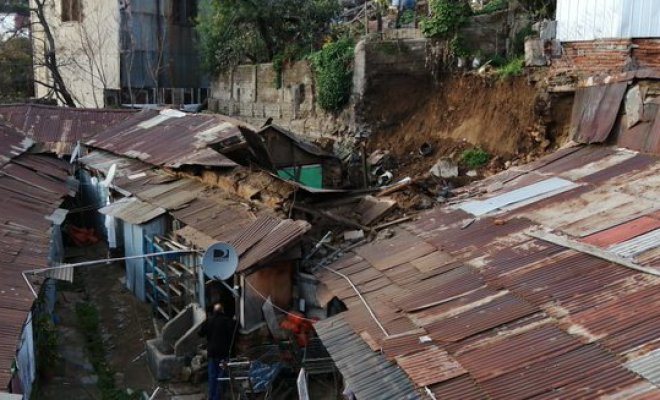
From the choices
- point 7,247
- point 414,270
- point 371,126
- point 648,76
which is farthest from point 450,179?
point 7,247

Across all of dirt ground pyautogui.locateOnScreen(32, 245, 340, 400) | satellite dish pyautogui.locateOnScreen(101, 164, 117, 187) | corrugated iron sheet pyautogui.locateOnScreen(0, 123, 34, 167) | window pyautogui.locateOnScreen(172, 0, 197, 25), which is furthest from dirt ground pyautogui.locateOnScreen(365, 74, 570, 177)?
window pyautogui.locateOnScreen(172, 0, 197, 25)

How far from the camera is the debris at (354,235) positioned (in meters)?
Answer: 10.8

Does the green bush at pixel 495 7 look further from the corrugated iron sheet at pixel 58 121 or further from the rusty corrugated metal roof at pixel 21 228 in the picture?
the corrugated iron sheet at pixel 58 121

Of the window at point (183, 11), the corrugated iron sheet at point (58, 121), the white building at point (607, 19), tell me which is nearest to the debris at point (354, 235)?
the white building at point (607, 19)

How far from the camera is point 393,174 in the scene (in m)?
17.9

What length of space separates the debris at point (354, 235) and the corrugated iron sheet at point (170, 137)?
4.16 meters

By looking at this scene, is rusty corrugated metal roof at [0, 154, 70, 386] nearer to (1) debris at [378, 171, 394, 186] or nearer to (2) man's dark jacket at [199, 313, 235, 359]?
(2) man's dark jacket at [199, 313, 235, 359]

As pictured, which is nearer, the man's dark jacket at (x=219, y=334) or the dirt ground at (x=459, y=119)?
the man's dark jacket at (x=219, y=334)

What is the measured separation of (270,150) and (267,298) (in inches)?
290

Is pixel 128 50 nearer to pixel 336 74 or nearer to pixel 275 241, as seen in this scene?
pixel 336 74

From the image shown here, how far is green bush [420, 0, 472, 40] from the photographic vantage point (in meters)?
17.7

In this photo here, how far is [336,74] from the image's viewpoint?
784 inches

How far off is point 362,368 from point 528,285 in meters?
2.09

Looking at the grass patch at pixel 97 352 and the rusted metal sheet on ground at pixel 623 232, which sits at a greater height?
the rusted metal sheet on ground at pixel 623 232
